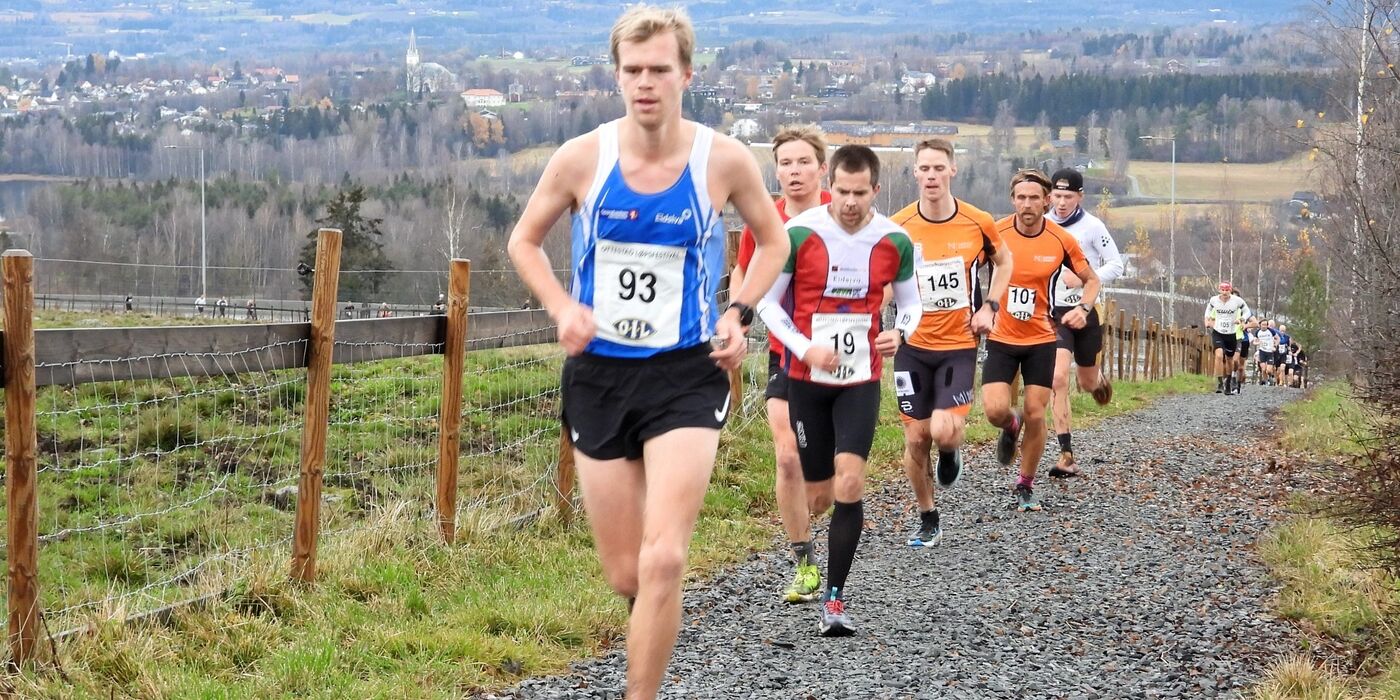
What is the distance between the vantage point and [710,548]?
9.00m

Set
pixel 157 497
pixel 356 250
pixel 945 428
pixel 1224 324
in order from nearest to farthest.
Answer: pixel 945 428
pixel 157 497
pixel 1224 324
pixel 356 250

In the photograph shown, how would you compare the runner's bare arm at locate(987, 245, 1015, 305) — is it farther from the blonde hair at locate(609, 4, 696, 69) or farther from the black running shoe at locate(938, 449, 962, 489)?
the blonde hair at locate(609, 4, 696, 69)

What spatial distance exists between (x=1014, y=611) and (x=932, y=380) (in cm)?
184

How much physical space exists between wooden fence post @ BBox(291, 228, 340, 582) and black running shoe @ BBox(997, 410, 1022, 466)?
17.2 ft

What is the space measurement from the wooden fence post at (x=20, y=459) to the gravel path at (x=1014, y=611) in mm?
1747

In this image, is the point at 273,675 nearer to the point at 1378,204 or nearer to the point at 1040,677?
the point at 1040,677

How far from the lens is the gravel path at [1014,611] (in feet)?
20.4

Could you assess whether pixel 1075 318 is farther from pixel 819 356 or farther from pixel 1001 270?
pixel 819 356

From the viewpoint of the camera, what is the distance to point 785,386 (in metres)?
8.13

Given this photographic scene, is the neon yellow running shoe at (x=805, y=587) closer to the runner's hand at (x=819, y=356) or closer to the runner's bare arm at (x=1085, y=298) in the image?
the runner's hand at (x=819, y=356)

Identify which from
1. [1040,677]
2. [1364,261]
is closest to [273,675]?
[1040,677]

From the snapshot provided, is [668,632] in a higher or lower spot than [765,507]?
higher

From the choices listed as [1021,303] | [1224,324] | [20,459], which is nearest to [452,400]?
[20,459]

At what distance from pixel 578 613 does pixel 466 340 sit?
2.37 meters
